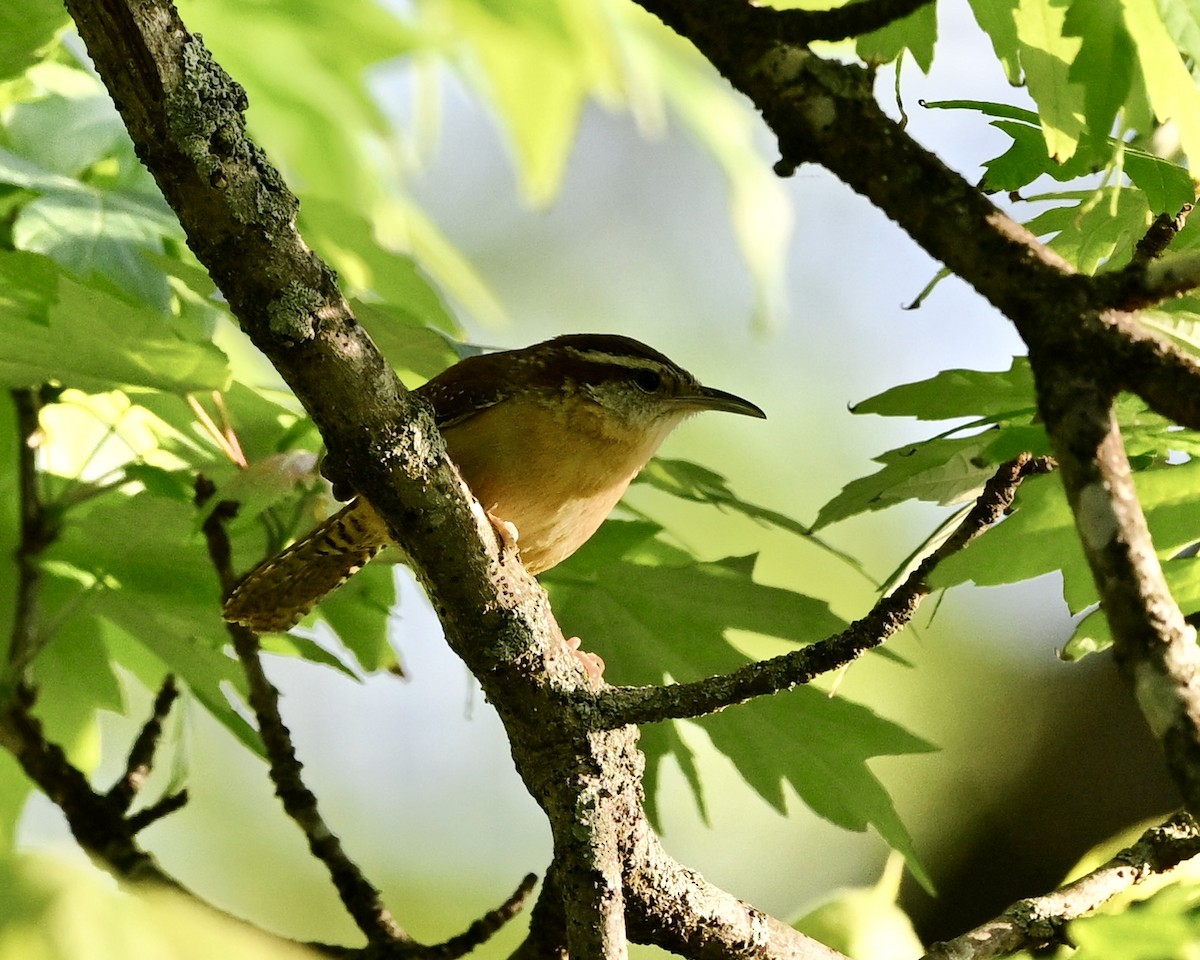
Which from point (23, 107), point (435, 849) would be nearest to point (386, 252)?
point (23, 107)

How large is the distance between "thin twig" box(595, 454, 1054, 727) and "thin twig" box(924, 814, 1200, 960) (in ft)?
1.68

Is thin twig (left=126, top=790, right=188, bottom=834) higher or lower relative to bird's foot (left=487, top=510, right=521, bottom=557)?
lower

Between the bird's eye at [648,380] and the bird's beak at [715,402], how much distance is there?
0.07 metres

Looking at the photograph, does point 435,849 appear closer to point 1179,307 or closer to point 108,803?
point 108,803

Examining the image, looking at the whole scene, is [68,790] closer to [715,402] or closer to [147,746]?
[147,746]

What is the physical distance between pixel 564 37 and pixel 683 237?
5928 millimetres

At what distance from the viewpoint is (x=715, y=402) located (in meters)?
2.95

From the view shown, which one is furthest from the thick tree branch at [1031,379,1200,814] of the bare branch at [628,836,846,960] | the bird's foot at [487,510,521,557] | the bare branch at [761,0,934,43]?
the bare branch at [628,836,846,960]

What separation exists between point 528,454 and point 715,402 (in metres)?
0.66

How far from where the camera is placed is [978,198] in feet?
3.49

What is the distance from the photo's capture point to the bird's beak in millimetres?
2930

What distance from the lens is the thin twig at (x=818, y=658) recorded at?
1355 millimetres

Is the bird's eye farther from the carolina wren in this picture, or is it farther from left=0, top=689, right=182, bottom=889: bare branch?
left=0, top=689, right=182, bottom=889: bare branch

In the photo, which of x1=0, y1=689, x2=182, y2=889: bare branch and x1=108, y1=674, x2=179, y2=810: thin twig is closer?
x1=0, y1=689, x2=182, y2=889: bare branch
